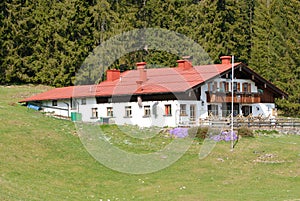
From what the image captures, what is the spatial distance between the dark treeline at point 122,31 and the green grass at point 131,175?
27038 millimetres

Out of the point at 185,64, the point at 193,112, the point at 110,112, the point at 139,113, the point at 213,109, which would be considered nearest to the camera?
the point at 193,112

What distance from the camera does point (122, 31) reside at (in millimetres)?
80500

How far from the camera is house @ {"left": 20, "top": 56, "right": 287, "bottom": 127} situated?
5312 centimetres

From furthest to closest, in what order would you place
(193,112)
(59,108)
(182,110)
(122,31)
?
(122,31) < (59,108) < (193,112) < (182,110)

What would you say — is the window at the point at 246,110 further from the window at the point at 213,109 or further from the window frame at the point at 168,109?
the window frame at the point at 168,109

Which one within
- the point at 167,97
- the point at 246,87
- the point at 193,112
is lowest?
the point at 193,112

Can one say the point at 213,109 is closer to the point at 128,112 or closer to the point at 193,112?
the point at 193,112

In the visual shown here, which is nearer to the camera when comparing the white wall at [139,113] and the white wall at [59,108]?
the white wall at [139,113]

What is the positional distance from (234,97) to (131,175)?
78.5 ft

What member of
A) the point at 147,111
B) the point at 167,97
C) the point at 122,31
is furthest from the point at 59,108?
the point at 122,31

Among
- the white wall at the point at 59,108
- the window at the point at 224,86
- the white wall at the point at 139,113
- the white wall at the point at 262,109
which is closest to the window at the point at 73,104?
the white wall at the point at 59,108

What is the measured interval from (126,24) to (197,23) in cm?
1083

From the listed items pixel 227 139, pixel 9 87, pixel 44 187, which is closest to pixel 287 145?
pixel 227 139

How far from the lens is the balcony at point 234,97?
182 feet
